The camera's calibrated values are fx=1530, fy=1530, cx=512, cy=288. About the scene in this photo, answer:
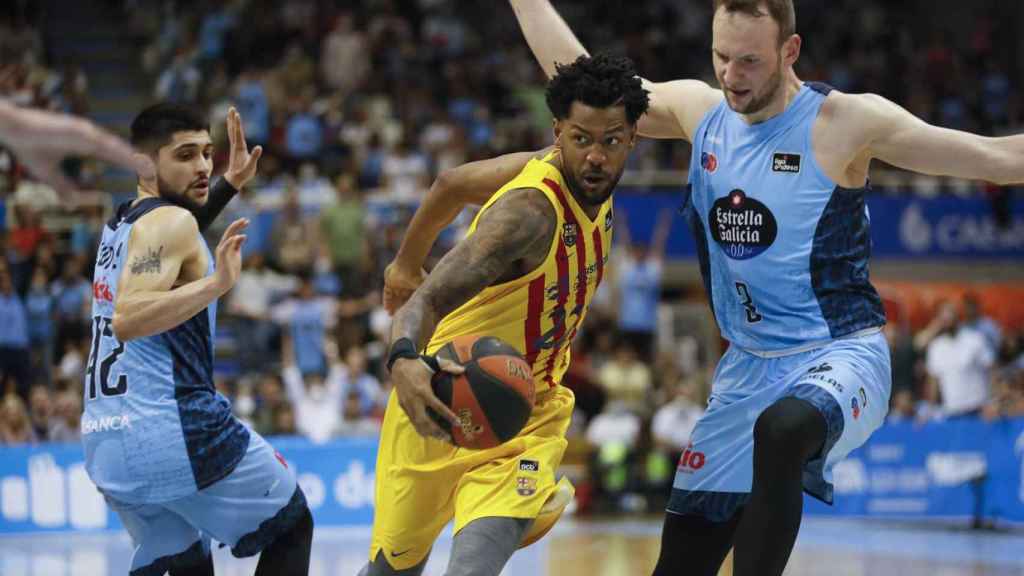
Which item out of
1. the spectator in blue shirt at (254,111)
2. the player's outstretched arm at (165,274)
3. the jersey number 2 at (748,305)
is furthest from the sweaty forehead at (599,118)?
the spectator in blue shirt at (254,111)

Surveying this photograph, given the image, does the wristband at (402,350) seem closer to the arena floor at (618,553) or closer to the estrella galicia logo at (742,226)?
the estrella galicia logo at (742,226)

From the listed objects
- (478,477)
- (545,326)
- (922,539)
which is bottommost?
(922,539)

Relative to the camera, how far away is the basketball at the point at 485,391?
4.98 metres

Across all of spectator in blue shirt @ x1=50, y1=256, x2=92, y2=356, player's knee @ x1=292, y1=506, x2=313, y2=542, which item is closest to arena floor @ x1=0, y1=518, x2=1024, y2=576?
spectator in blue shirt @ x1=50, y1=256, x2=92, y2=356

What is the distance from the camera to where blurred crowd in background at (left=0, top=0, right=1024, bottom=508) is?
51.7ft

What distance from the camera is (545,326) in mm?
5898

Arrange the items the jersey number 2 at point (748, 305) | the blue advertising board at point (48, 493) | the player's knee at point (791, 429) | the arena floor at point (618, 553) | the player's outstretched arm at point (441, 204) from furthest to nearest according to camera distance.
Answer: the blue advertising board at point (48, 493), the arena floor at point (618, 553), the player's outstretched arm at point (441, 204), the jersey number 2 at point (748, 305), the player's knee at point (791, 429)

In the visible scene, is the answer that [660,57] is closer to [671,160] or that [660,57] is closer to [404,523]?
[671,160]

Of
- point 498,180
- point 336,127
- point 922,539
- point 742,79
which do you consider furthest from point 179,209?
point 336,127

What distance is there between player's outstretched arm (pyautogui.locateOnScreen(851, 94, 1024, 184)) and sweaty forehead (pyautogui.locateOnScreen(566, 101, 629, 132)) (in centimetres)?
85

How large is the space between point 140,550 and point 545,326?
2.02 metres

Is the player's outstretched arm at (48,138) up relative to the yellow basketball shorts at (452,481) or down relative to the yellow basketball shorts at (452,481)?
up

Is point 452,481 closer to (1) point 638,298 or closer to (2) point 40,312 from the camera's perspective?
(2) point 40,312

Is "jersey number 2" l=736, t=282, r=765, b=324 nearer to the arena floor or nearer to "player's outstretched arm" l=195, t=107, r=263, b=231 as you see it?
"player's outstretched arm" l=195, t=107, r=263, b=231
